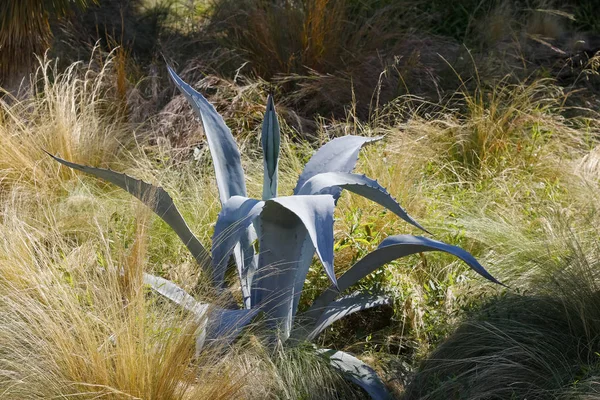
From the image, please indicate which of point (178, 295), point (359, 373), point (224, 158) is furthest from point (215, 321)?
point (224, 158)

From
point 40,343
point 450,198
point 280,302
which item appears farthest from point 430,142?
point 40,343

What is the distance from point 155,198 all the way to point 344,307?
0.93 meters

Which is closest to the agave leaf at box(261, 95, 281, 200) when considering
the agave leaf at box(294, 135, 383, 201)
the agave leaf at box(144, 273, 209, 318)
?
the agave leaf at box(294, 135, 383, 201)

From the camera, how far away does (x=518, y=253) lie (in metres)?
3.89

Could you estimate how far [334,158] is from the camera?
3.50m

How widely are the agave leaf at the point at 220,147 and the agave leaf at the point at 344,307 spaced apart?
2.04 feet

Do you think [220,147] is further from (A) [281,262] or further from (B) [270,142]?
(A) [281,262]

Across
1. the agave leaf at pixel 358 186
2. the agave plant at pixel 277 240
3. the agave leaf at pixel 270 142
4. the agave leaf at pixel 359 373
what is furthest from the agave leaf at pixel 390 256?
the agave leaf at pixel 270 142

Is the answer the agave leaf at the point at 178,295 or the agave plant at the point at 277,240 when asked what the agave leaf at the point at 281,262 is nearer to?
the agave plant at the point at 277,240

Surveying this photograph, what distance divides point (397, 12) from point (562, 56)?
4.85ft

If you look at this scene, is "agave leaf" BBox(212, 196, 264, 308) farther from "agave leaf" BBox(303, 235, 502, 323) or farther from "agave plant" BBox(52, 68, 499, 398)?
"agave leaf" BBox(303, 235, 502, 323)

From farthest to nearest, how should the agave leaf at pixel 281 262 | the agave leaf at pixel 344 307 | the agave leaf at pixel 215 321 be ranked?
the agave leaf at pixel 344 307
the agave leaf at pixel 281 262
the agave leaf at pixel 215 321

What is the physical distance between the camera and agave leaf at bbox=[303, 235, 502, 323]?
299 centimetres

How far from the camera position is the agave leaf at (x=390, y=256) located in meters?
2.99
